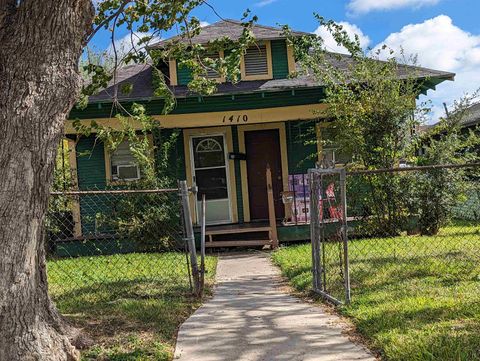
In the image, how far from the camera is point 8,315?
3615mm

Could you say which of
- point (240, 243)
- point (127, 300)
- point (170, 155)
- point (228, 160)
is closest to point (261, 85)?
point (228, 160)

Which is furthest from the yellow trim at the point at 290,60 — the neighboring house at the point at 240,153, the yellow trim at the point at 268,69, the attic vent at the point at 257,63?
the attic vent at the point at 257,63

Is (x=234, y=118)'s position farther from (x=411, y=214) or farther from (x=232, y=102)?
(x=411, y=214)

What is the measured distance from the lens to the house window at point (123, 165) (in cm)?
1323

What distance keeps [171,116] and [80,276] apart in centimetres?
466

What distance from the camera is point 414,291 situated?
595 centimetres

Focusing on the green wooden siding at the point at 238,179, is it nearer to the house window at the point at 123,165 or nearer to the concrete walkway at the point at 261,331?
the house window at the point at 123,165

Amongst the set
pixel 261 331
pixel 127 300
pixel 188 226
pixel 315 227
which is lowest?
pixel 261 331

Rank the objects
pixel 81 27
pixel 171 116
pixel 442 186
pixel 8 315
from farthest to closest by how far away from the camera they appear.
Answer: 1. pixel 171 116
2. pixel 442 186
3. pixel 81 27
4. pixel 8 315

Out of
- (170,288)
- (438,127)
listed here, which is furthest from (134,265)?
(438,127)

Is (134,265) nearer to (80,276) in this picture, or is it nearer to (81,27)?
(80,276)

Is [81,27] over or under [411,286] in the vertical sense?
over

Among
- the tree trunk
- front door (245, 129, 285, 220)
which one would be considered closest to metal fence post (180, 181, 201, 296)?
the tree trunk

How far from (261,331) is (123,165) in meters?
9.05
